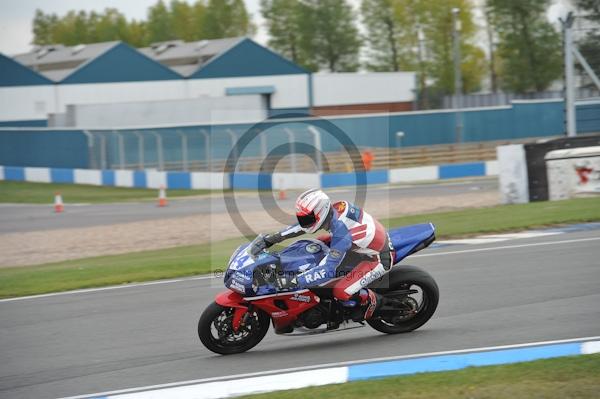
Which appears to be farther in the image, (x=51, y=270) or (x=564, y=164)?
(x=564, y=164)

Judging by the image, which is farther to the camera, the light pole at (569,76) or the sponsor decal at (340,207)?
the light pole at (569,76)

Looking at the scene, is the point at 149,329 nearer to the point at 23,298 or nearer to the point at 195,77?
the point at 23,298

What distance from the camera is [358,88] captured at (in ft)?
192

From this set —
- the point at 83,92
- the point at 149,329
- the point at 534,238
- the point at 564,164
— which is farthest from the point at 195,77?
the point at 149,329

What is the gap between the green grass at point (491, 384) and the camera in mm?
6363

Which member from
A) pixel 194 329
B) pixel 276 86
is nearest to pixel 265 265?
pixel 194 329

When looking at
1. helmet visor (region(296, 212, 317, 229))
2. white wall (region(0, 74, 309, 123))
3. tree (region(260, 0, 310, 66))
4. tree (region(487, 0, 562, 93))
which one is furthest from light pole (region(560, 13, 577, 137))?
tree (region(260, 0, 310, 66))

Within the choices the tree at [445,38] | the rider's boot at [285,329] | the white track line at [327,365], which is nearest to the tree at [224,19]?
the tree at [445,38]

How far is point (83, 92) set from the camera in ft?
176

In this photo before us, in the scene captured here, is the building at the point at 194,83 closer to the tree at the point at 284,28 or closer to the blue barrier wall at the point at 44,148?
the blue barrier wall at the point at 44,148

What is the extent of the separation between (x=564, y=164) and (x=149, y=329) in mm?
12838

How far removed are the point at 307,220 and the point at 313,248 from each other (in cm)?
54

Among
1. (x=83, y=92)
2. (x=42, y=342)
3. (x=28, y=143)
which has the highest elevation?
(x=83, y=92)

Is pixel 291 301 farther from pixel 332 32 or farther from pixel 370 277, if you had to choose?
pixel 332 32
